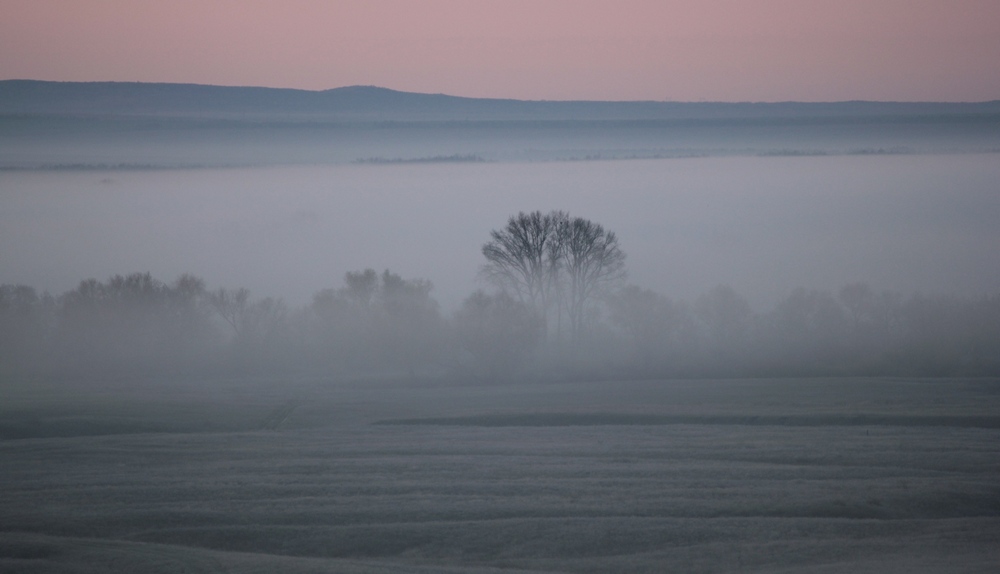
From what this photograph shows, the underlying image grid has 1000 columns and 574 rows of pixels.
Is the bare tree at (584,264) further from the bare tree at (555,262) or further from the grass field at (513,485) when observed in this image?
the grass field at (513,485)

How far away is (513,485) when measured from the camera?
66.0 ft

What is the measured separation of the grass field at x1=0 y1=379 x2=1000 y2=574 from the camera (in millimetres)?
15438

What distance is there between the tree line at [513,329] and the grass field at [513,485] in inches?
379

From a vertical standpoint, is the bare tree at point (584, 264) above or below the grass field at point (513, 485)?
above

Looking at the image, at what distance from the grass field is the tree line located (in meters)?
A: 9.64

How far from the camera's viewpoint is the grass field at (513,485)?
15438mm

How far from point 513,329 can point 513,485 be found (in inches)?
955

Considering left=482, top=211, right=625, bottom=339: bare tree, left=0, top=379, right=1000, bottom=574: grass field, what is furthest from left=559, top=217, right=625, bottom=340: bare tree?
left=0, top=379, right=1000, bottom=574: grass field

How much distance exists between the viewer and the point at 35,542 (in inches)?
614

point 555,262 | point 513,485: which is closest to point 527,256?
point 555,262

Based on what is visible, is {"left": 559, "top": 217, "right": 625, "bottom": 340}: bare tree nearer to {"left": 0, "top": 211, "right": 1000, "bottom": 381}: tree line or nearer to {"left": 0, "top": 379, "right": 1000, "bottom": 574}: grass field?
{"left": 0, "top": 211, "right": 1000, "bottom": 381}: tree line

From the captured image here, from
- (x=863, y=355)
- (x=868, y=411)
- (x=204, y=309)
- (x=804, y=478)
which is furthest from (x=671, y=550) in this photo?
(x=204, y=309)

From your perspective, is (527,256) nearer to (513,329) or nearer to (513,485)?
(513,329)

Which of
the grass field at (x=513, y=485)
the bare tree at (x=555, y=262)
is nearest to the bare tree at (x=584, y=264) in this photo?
the bare tree at (x=555, y=262)
